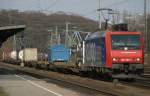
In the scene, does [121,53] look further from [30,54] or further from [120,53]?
[30,54]

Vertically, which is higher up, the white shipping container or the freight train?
the freight train

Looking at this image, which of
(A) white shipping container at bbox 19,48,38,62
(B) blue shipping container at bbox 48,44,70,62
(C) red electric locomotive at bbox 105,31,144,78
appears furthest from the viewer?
(A) white shipping container at bbox 19,48,38,62

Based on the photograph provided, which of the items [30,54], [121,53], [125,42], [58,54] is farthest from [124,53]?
[30,54]

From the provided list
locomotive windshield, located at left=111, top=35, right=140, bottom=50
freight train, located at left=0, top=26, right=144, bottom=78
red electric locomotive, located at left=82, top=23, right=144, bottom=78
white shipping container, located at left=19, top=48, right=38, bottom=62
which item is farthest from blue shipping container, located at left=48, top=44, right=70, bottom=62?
locomotive windshield, located at left=111, top=35, right=140, bottom=50

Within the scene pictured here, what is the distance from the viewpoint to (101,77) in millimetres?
35375

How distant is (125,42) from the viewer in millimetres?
30547

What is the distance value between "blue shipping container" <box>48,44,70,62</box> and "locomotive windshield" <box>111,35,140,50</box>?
23754 millimetres

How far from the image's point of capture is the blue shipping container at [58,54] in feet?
179

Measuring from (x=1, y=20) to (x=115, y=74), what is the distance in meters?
45.1

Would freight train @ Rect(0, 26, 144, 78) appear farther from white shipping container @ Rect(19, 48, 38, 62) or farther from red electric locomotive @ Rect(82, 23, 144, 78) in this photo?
white shipping container @ Rect(19, 48, 38, 62)

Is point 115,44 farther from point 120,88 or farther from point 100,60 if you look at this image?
point 120,88

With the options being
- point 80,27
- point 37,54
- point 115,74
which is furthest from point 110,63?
point 80,27

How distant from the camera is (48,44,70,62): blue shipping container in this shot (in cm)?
5466

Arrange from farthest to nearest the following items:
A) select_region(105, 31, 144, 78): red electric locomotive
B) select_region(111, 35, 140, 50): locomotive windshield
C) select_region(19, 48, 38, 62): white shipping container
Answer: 1. select_region(19, 48, 38, 62): white shipping container
2. select_region(111, 35, 140, 50): locomotive windshield
3. select_region(105, 31, 144, 78): red electric locomotive
